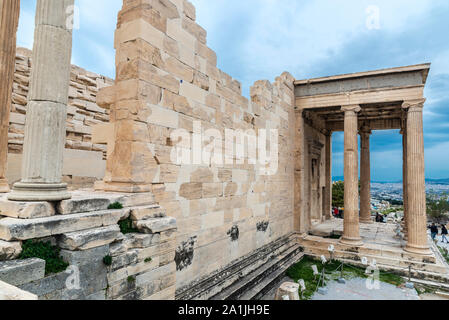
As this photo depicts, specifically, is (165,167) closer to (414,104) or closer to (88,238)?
(88,238)

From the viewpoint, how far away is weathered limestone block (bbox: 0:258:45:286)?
2.83 m

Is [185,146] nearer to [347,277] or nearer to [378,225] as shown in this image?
[347,277]

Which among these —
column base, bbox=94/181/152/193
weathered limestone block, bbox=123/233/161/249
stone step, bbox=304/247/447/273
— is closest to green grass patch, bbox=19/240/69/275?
weathered limestone block, bbox=123/233/161/249

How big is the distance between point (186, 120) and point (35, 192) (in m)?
3.34

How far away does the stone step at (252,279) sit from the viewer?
714 centimetres

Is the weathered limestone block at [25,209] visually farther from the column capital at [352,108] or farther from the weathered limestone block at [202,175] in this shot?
the column capital at [352,108]

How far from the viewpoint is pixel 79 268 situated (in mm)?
3424

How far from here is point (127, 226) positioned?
4.44 m

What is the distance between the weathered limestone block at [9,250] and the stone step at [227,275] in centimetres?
354

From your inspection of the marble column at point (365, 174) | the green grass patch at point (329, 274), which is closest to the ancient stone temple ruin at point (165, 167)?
the green grass patch at point (329, 274)

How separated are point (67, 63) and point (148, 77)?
1490 millimetres
